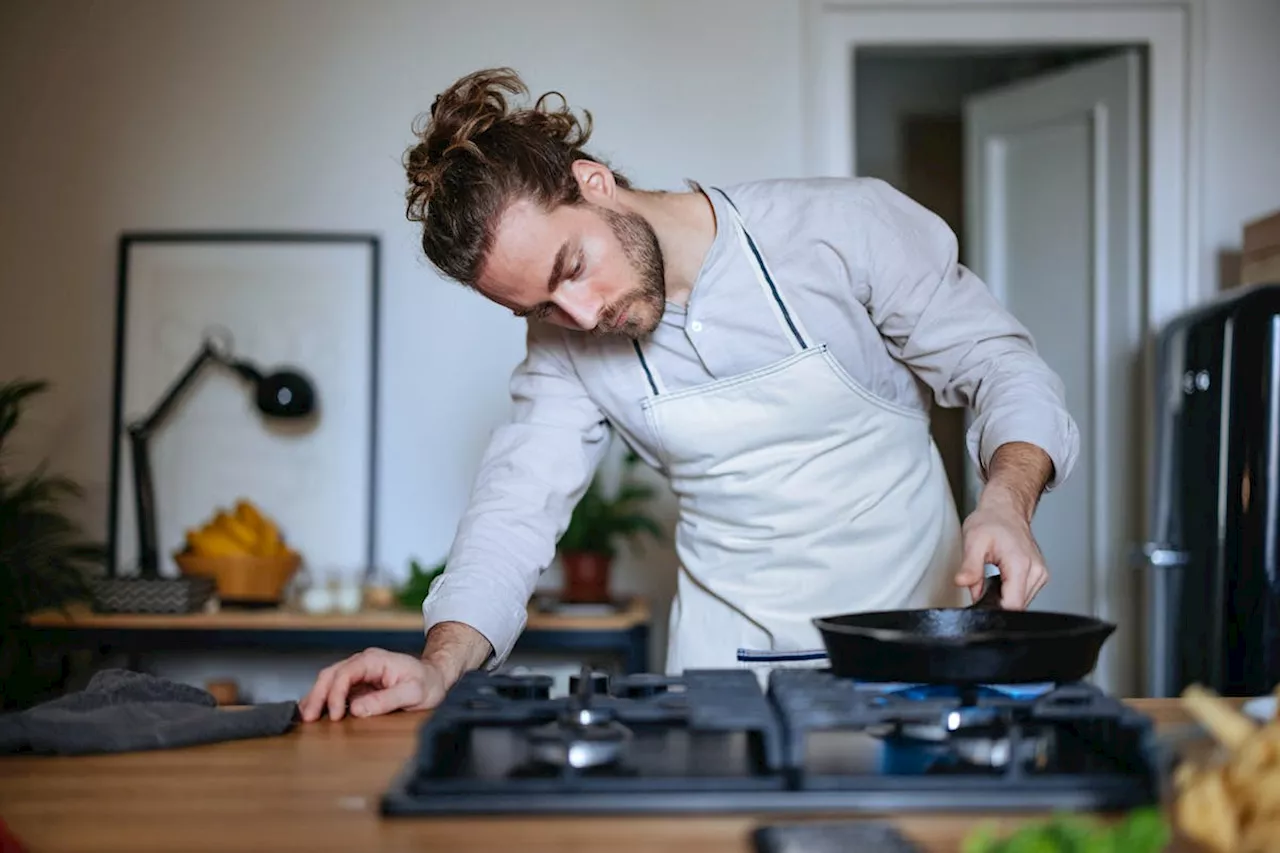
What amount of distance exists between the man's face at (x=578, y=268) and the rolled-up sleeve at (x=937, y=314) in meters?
0.30

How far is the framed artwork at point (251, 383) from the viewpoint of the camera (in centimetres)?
364

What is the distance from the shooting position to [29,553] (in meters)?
3.17

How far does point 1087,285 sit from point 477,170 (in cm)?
259

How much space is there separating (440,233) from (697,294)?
36 cm

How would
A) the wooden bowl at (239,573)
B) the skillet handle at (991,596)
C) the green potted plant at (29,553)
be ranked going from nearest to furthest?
1. the skillet handle at (991,596)
2. the green potted plant at (29,553)
3. the wooden bowl at (239,573)

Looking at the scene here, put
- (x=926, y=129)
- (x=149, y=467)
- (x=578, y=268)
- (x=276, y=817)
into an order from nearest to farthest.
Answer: (x=276, y=817) → (x=578, y=268) → (x=149, y=467) → (x=926, y=129)

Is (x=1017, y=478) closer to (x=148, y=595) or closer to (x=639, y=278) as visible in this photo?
(x=639, y=278)

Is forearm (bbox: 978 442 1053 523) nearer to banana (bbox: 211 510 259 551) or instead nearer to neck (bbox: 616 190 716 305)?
neck (bbox: 616 190 716 305)

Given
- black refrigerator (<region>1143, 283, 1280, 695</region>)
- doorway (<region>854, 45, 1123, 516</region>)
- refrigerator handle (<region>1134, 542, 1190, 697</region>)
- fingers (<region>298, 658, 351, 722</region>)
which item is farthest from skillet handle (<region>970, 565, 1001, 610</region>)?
doorway (<region>854, 45, 1123, 516</region>)

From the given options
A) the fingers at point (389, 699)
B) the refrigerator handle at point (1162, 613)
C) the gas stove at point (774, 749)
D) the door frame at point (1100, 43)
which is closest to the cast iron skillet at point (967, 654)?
the gas stove at point (774, 749)

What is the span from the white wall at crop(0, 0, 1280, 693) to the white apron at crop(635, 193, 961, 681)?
5.92ft

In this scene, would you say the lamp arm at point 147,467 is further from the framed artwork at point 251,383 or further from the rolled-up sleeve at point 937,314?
the rolled-up sleeve at point 937,314

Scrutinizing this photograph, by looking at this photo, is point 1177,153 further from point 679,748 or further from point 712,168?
point 679,748

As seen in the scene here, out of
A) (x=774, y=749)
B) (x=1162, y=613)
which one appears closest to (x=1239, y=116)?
(x=1162, y=613)
